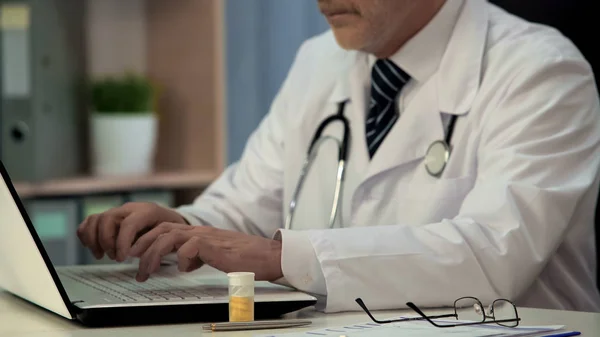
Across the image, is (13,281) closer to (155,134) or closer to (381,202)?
(381,202)

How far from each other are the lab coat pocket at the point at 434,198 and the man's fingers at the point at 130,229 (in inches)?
17.1

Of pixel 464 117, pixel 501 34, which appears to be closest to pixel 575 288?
pixel 464 117

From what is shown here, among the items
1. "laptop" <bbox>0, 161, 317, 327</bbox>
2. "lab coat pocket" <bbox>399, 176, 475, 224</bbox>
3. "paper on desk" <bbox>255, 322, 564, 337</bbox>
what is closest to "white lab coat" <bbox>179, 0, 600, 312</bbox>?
"lab coat pocket" <bbox>399, 176, 475, 224</bbox>

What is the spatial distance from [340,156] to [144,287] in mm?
597

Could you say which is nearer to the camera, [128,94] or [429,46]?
[429,46]

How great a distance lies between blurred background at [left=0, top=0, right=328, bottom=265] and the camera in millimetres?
2721

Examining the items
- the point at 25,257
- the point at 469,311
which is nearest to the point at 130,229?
the point at 25,257

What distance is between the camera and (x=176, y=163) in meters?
3.32

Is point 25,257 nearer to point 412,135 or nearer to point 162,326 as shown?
point 162,326

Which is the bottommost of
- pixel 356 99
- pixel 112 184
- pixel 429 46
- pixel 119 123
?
pixel 112 184

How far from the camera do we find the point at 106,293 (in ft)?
4.01

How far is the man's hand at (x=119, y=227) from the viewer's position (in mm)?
1441

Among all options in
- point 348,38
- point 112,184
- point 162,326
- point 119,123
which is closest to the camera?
point 162,326

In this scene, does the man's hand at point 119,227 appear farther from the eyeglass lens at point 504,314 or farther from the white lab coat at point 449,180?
the eyeglass lens at point 504,314
